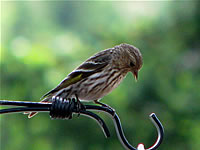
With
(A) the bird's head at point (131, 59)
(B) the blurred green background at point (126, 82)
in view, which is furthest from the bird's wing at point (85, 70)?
(B) the blurred green background at point (126, 82)

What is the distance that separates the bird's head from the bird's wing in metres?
0.20

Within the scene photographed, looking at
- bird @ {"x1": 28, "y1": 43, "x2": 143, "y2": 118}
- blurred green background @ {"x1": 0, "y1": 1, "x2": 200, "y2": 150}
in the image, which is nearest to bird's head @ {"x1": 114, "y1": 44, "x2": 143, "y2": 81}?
bird @ {"x1": 28, "y1": 43, "x2": 143, "y2": 118}

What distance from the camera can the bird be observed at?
462 centimetres

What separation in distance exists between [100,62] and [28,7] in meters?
20.6

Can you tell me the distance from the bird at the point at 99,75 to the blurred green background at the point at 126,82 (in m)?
1.52

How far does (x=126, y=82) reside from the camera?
6.82 meters

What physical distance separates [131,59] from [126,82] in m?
1.83

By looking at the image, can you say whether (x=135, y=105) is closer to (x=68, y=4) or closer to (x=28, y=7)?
(x=28, y=7)

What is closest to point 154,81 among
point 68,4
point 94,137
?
point 94,137

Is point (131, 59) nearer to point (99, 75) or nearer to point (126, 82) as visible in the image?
point (99, 75)

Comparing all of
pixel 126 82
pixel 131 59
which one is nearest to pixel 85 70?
pixel 131 59

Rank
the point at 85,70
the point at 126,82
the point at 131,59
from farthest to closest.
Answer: the point at 126,82 → the point at 131,59 → the point at 85,70

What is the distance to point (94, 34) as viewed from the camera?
27.7 ft

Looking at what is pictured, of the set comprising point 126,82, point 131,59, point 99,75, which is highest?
point 131,59
